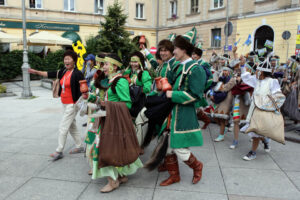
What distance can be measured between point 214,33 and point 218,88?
1866cm

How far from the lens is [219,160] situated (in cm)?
455

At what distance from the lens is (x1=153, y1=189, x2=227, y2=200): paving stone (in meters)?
3.26

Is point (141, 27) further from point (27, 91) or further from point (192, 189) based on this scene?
point (192, 189)

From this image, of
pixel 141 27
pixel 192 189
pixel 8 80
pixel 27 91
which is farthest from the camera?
pixel 141 27

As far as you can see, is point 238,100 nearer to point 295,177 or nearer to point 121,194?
point 295,177

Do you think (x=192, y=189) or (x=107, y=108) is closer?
(x=107, y=108)

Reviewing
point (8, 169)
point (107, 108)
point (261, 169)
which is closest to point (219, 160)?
point (261, 169)

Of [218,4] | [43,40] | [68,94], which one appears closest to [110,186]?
[68,94]

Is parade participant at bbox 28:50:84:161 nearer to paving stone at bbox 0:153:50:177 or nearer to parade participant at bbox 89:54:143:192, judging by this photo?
paving stone at bbox 0:153:50:177

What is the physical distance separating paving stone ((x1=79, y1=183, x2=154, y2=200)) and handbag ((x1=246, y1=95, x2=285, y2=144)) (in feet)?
6.76

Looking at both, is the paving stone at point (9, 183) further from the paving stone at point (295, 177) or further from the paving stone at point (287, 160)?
the paving stone at point (287, 160)

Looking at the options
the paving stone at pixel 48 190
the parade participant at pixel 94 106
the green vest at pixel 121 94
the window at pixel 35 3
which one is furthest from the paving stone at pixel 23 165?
the window at pixel 35 3

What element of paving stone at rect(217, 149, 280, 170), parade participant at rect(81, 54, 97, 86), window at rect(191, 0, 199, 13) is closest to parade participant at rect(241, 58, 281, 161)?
paving stone at rect(217, 149, 280, 170)

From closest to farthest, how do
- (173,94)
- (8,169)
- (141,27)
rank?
(173,94)
(8,169)
(141,27)
